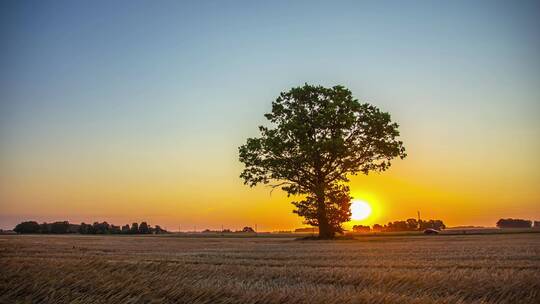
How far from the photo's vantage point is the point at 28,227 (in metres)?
100

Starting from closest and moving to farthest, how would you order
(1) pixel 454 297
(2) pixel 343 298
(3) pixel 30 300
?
(3) pixel 30 300, (2) pixel 343 298, (1) pixel 454 297

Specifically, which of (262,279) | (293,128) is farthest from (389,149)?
(262,279)

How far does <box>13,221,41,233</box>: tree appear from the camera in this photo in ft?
327

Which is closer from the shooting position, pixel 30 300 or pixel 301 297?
pixel 30 300

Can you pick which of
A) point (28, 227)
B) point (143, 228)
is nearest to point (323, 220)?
point (143, 228)

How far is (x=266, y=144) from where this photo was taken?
4156 centimetres

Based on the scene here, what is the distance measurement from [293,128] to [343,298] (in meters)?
35.6

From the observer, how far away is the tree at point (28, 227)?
9969 centimetres

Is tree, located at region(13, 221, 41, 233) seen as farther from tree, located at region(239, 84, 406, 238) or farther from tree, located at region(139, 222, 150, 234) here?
tree, located at region(239, 84, 406, 238)

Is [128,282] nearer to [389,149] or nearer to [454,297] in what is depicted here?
[454,297]

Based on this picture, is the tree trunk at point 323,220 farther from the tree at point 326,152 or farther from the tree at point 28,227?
the tree at point 28,227

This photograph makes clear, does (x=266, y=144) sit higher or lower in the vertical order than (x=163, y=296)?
higher

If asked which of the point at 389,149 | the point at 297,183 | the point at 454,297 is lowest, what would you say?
the point at 454,297

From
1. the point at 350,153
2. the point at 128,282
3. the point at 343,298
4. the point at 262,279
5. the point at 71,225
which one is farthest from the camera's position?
the point at 71,225
